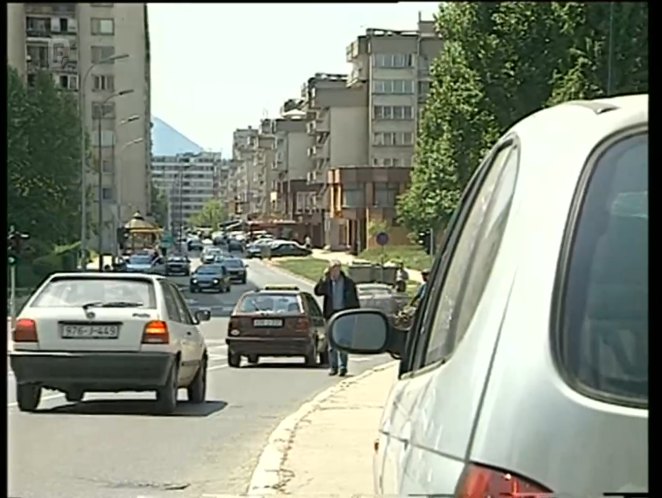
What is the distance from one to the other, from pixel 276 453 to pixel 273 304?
42.1 ft

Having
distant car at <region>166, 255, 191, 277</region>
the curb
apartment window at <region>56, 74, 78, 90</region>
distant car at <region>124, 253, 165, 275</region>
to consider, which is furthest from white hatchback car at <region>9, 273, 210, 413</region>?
apartment window at <region>56, 74, 78, 90</region>

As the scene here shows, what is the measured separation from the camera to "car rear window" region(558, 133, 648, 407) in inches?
90.4

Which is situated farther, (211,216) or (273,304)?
(273,304)

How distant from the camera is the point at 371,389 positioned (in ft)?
54.5

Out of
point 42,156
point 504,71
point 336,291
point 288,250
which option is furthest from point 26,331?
point 504,71

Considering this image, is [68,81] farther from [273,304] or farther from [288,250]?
[273,304]

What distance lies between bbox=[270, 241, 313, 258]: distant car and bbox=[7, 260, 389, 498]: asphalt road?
1656 millimetres

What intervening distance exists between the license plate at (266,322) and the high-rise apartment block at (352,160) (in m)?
10.5

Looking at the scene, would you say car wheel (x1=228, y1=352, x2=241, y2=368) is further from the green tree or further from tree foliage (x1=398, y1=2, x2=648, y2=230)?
tree foliage (x1=398, y1=2, x2=648, y2=230)

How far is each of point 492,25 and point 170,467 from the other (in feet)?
21.4

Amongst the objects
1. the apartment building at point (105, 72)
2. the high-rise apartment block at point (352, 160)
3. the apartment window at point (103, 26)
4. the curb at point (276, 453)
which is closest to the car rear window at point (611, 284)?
the apartment building at point (105, 72)

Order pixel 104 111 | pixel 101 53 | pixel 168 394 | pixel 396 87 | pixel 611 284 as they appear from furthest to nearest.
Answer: pixel 168 394 → pixel 396 87 → pixel 104 111 → pixel 101 53 → pixel 611 284

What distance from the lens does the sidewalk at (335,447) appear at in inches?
350

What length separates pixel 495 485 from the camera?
222 centimetres
